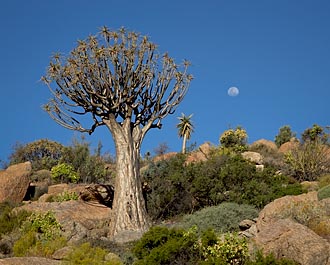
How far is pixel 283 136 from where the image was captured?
40.2m

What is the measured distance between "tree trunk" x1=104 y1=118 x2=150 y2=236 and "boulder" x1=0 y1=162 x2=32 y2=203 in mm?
7037

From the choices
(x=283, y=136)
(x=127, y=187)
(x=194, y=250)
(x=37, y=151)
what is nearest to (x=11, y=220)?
(x=127, y=187)

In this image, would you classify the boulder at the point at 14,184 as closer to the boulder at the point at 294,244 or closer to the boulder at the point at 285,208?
the boulder at the point at 285,208

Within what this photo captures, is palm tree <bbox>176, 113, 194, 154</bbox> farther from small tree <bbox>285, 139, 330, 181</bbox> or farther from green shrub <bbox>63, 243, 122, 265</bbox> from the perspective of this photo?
green shrub <bbox>63, 243, 122, 265</bbox>

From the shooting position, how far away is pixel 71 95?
15.2 metres

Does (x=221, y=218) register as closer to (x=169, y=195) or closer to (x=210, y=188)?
(x=210, y=188)

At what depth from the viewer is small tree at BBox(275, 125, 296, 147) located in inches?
1567

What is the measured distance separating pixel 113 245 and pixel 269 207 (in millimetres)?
3504

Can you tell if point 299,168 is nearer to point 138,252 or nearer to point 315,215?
point 315,215

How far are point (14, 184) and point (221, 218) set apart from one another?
1077 cm

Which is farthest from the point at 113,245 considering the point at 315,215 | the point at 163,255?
the point at 315,215

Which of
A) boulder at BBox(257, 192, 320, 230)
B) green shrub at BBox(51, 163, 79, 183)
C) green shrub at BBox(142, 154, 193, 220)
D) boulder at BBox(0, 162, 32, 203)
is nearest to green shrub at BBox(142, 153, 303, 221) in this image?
green shrub at BBox(142, 154, 193, 220)

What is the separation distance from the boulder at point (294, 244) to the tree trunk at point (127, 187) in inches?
246

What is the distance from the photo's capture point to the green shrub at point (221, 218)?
1218 centimetres
